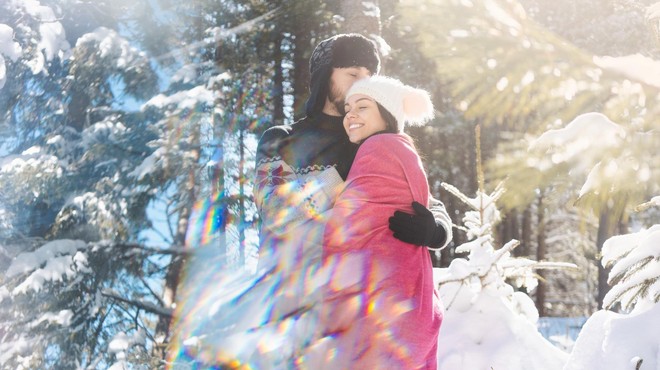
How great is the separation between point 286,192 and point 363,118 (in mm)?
470

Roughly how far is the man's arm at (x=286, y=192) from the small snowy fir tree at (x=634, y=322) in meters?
1.42

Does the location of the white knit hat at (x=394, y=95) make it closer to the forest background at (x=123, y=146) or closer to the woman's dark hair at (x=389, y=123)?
the woman's dark hair at (x=389, y=123)

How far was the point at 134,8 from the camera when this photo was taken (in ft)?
39.3

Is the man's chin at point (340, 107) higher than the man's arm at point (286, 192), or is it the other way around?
the man's chin at point (340, 107)

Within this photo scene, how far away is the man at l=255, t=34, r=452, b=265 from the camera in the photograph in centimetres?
259

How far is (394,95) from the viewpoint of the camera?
2.70 m

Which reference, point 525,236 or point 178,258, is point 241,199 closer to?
point 178,258

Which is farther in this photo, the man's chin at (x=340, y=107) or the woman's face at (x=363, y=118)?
the man's chin at (x=340, y=107)

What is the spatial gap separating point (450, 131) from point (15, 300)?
431 inches

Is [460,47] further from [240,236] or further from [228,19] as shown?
[228,19]

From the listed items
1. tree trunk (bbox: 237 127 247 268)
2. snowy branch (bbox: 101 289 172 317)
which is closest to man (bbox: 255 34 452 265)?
tree trunk (bbox: 237 127 247 268)

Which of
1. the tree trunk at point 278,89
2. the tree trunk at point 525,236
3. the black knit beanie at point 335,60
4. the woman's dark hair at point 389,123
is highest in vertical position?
the black knit beanie at point 335,60

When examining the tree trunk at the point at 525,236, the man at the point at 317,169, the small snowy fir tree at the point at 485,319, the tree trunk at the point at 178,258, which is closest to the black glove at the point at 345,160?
the man at the point at 317,169

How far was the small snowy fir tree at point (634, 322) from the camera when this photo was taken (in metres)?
2.83
